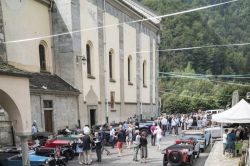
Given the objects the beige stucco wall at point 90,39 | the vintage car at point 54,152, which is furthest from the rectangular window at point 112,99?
the vintage car at point 54,152

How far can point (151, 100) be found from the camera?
44.2 m

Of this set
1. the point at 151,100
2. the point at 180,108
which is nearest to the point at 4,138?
the point at 151,100

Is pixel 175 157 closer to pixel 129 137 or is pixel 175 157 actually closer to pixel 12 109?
pixel 129 137

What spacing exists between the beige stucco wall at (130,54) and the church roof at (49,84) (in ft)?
36.4

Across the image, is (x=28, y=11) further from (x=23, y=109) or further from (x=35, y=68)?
(x=23, y=109)

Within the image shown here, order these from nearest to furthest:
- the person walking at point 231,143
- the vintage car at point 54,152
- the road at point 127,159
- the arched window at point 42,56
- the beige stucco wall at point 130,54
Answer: the vintage car at point 54,152 → the person walking at point 231,143 → the road at point 127,159 → the arched window at point 42,56 → the beige stucco wall at point 130,54

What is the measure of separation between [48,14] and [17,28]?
14.9 ft

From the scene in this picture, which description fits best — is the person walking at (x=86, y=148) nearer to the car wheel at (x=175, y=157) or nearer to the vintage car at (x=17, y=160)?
the vintage car at (x=17, y=160)

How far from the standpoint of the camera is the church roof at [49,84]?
2230cm

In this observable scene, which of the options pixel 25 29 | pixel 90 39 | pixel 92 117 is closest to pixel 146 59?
pixel 90 39

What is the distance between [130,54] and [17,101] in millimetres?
26620

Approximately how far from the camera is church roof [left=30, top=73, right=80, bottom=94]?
2230 cm

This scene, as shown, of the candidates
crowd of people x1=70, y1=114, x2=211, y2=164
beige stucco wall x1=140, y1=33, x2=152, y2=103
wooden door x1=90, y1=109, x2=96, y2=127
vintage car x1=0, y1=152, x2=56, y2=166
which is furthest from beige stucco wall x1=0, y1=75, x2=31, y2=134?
beige stucco wall x1=140, y1=33, x2=152, y2=103

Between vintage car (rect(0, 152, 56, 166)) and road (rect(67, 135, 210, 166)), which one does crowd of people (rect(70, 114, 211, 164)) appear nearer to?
road (rect(67, 135, 210, 166))
